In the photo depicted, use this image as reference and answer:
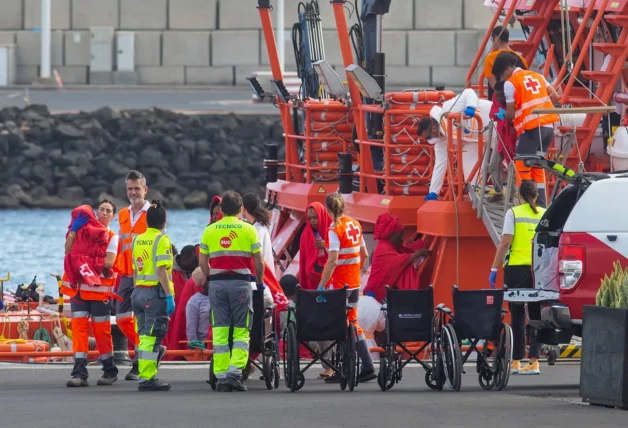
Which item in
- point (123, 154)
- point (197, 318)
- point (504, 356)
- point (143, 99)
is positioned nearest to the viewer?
point (504, 356)

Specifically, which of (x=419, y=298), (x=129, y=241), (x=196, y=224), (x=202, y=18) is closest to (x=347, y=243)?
(x=419, y=298)

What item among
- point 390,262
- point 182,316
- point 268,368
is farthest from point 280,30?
point 268,368

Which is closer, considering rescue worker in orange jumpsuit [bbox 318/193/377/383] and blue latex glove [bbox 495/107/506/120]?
rescue worker in orange jumpsuit [bbox 318/193/377/383]

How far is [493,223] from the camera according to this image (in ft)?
51.3

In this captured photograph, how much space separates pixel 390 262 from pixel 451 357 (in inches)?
143

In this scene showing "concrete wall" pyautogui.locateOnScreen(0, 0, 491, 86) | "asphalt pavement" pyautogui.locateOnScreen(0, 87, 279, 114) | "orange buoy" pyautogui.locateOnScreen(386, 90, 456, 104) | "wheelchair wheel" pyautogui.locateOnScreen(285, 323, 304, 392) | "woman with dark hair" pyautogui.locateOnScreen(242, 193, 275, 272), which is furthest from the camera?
"concrete wall" pyautogui.locateOnScreen(0, 0, 491, 86)

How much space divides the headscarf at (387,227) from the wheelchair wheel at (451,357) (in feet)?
11.9

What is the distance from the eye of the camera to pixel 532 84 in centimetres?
1571

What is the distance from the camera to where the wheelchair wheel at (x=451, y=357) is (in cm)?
1278

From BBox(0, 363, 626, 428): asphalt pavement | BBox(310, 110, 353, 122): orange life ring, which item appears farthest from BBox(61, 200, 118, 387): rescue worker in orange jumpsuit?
BBox(310, 110, 353, 122): orange life ring

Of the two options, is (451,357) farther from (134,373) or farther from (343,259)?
(134,373)

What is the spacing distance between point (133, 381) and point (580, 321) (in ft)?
12.8

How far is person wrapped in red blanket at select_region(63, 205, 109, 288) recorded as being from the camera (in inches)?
539

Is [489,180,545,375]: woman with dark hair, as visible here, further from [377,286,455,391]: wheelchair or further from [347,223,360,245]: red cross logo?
[347,223,360,245]: red cross logo
